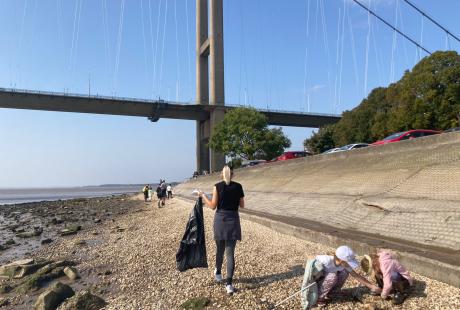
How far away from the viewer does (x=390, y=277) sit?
18.9ft

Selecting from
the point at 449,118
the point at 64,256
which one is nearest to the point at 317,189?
the point at 64,256

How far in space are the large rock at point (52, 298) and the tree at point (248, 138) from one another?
190 feet

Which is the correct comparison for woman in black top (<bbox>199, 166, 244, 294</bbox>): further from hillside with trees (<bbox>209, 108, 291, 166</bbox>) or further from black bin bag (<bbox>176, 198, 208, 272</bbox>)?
hillside with trees (<bbox>209, 108, 291, 166</bbox>)

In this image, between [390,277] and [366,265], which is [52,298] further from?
[390,277]

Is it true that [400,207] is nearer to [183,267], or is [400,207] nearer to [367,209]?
[367,209]

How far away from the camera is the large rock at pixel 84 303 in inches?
282

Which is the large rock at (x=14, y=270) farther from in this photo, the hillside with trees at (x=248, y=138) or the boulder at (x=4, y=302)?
the hillside with trees at (x=248, y=138)

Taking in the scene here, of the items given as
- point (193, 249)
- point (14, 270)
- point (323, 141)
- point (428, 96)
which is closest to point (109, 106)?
point (323, 141)

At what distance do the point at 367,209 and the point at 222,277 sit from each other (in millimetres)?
6169

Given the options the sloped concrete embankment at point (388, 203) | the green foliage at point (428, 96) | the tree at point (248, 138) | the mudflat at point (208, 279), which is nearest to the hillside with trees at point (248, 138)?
the tree at point (248, 138)

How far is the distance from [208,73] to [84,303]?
90.7 m

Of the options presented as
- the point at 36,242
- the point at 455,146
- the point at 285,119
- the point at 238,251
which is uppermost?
the point at 285,119

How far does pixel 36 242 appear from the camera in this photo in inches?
735

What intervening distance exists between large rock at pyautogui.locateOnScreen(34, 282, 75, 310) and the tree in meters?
57.8
